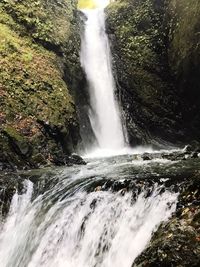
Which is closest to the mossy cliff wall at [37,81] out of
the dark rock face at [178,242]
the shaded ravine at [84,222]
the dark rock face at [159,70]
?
the dark rock face at [159,70]

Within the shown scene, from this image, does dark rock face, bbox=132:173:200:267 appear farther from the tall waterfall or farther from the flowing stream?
the tall waterfall

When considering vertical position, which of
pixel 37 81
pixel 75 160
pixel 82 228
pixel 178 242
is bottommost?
pixel 178 242

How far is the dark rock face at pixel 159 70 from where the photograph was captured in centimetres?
1622

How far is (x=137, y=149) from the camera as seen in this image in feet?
51.9

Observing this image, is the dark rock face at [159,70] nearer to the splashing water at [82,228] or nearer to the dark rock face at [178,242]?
the splashing water at [82,228]

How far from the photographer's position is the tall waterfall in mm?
16109

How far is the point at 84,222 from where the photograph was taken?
24.8ft

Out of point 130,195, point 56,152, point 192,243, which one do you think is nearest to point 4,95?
point 56,152

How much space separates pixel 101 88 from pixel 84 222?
1010 centimetres

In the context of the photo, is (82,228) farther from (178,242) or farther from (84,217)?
Result: (178,242)

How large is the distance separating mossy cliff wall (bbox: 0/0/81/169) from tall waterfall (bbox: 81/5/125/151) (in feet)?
2.51

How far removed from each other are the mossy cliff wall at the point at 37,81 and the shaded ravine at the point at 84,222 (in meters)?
2.79

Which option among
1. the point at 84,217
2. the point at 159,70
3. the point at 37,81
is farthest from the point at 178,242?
the point at 159,70

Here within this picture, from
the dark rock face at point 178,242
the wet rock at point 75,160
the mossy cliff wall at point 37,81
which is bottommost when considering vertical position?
the dark rock face at point 178,242
